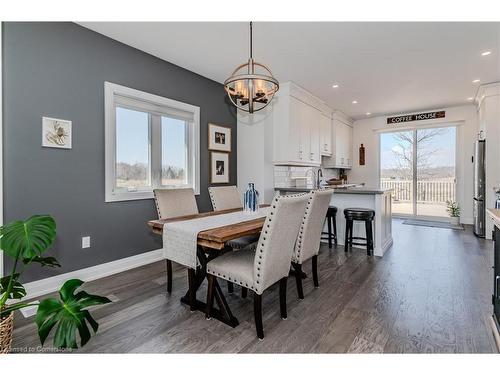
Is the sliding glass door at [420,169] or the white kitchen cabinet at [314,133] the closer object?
the white kitchen cabinet at [314,133]

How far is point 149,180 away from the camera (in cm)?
359

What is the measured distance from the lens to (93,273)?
2.91 meters

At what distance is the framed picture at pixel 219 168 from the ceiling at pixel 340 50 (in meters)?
1.21

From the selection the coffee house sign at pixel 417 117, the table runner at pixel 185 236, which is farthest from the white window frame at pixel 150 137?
the coffee house sign at pixel 417 117

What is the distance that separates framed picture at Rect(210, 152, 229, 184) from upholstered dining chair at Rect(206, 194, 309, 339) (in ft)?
7.85

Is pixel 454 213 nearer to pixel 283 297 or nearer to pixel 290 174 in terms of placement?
pixel 290 174

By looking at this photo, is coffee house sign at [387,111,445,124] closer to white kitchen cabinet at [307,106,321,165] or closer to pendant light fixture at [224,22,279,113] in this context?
white kitchen cabinet at [307,106,321,165]

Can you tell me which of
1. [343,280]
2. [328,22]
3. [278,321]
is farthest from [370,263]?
[328,22]

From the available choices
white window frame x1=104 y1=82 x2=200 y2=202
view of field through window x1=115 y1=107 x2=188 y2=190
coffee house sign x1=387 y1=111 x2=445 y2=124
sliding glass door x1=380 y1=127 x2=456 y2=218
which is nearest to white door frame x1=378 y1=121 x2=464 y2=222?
sliding glass door x1=380 y1=127 x2=456 y2=218

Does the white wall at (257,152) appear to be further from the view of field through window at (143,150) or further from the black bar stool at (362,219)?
the black bar stool at (362,219)

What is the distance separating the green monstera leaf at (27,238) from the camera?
1.49 metres

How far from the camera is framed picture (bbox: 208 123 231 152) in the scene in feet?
14.2

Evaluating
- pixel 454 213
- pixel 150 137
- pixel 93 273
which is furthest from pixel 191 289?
pixel 454 213

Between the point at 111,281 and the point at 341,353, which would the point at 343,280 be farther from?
the point at 111,281
